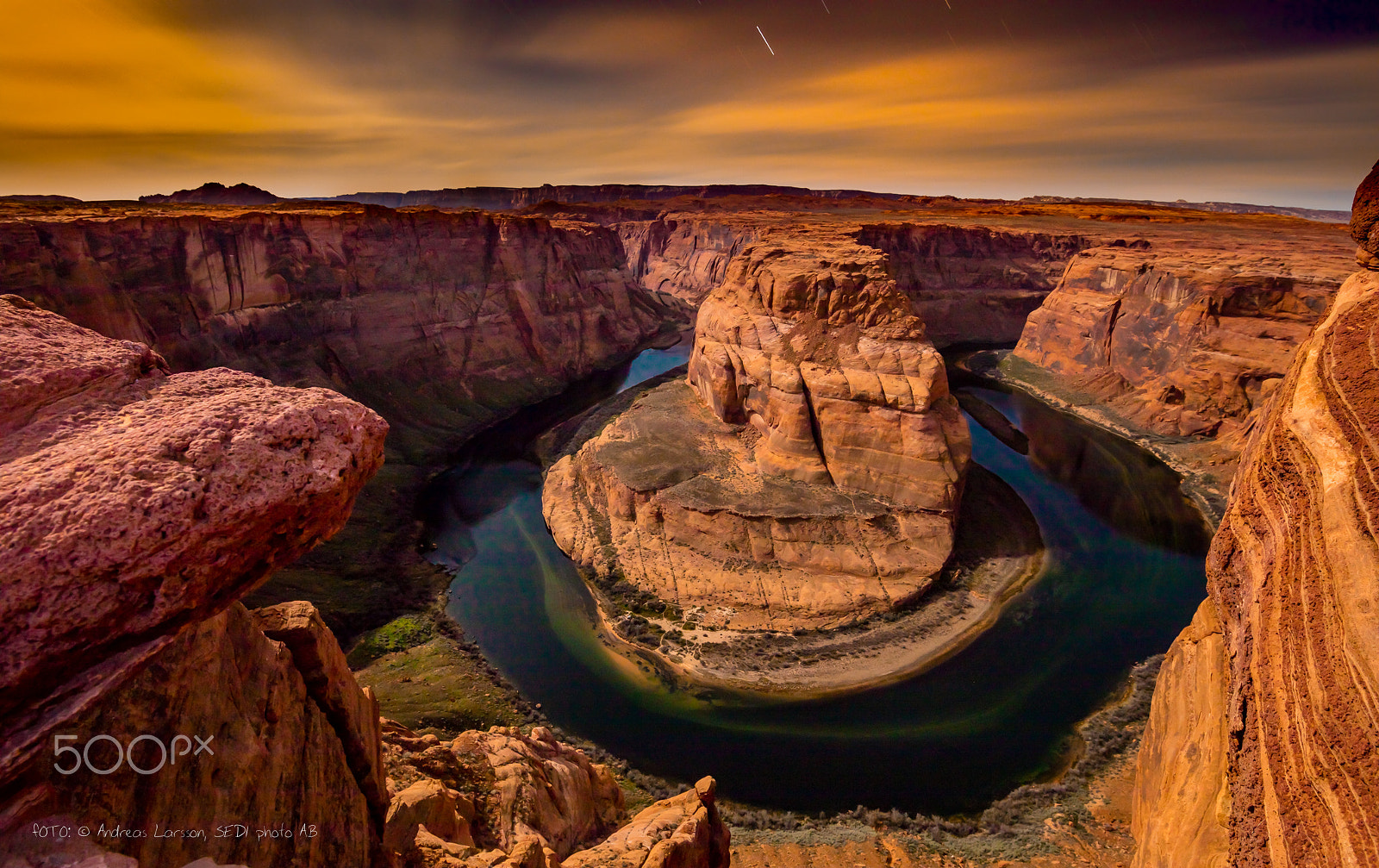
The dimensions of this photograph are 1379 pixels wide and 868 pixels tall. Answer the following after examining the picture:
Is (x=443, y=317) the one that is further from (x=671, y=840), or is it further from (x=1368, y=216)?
(x=1368, y=216)

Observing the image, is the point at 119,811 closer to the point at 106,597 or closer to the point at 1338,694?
the point at 106,597

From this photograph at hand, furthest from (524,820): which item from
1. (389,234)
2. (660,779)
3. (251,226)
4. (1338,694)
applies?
(389,234)

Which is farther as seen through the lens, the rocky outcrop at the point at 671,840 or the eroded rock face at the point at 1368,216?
the rocky outcrop at the point at 671,840

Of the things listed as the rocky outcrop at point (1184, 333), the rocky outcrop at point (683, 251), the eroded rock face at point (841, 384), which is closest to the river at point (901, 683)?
the eroded rock face at point (841, 384)

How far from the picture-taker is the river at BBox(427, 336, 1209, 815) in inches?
873

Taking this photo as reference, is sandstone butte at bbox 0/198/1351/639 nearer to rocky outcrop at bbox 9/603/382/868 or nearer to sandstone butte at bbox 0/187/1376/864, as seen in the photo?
sandstone butte at bbox 0/187/1376/864

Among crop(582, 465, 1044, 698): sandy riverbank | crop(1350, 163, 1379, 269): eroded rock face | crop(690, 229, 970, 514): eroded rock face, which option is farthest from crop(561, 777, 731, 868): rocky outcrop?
crop(690, 229, 970, 514): eroded rock face

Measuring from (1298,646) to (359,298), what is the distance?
2366 inches

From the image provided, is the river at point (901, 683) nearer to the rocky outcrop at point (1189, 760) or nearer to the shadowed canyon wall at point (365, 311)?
the shadowed canyon wall at point (365, 311)

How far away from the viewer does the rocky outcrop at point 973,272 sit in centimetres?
8312

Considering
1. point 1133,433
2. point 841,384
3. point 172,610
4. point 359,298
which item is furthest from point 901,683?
point 359,298

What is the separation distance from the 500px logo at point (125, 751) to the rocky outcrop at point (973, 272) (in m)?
84.9

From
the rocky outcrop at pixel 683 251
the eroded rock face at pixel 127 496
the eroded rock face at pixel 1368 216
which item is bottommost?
the eroded rock face at pixel 127 496

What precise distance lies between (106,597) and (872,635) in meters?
27.1
